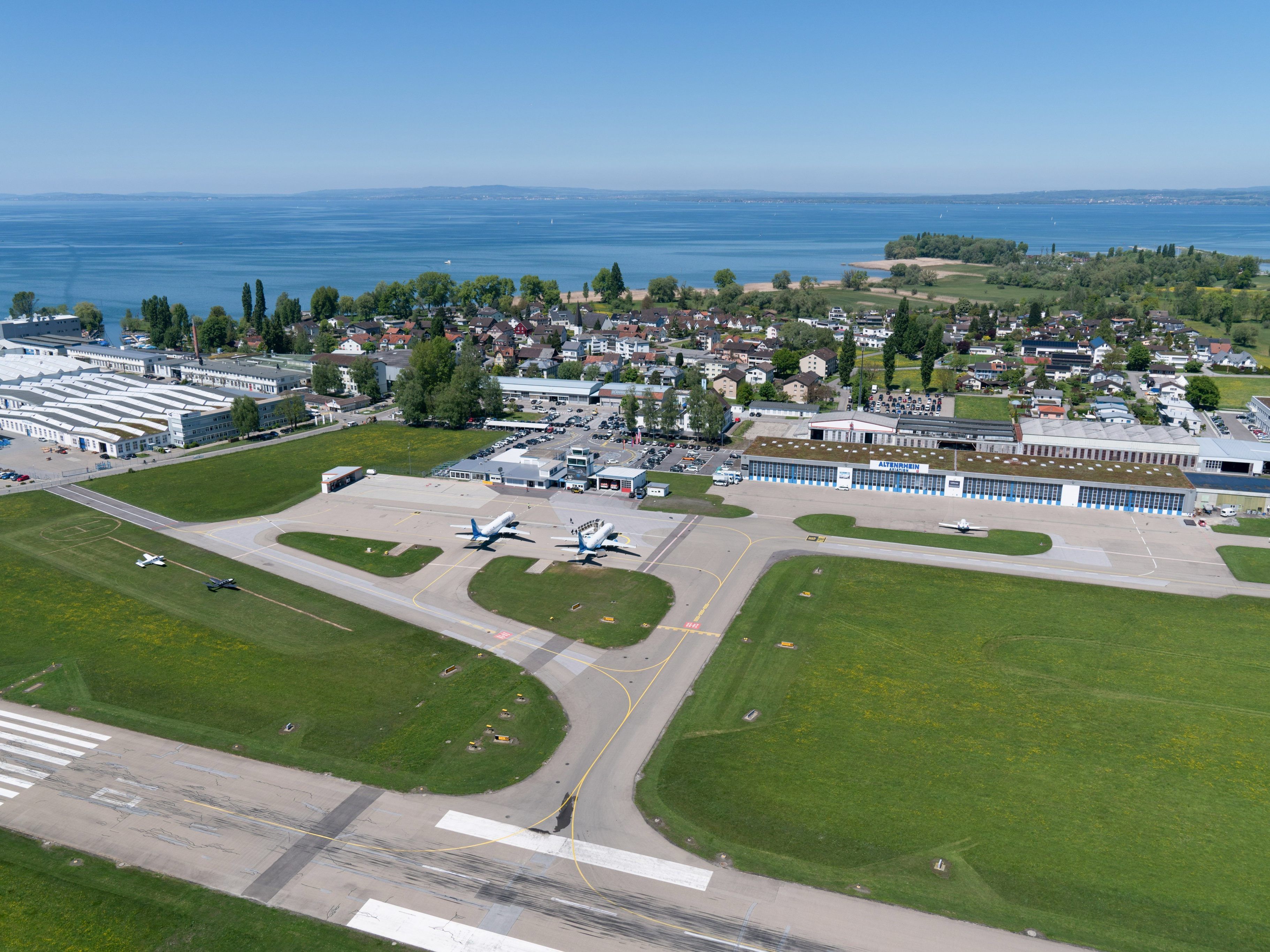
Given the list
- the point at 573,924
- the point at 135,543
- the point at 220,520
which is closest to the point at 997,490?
the point at 573,924

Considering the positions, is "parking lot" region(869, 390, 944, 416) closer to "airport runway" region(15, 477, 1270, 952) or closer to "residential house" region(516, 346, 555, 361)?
"airport runway" region(15, 477, 1270, 952)

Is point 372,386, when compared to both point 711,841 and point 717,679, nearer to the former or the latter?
point 717,679

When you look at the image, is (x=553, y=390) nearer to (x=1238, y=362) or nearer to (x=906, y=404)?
(x=906, y=404)

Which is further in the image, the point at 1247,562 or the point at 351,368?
the point at 351,368

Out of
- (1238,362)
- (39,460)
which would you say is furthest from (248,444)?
(1238,362)

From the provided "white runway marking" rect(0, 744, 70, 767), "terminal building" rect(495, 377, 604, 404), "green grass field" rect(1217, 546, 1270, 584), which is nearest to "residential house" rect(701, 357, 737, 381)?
"terminal building" rect(495, 377, 604, 404)

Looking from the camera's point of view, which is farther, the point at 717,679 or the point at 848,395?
the point at 848,395
